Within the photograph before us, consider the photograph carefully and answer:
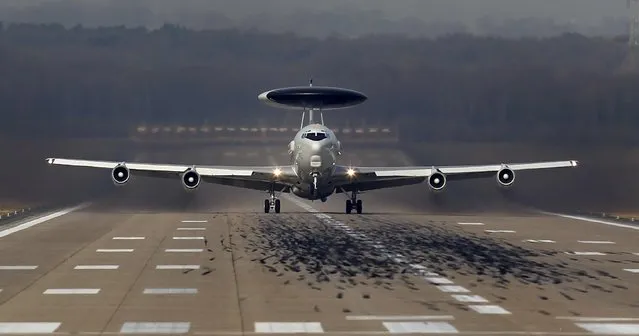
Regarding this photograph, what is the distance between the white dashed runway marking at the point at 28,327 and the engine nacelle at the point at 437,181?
5531cm

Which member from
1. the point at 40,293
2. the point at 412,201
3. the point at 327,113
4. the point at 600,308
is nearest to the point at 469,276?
the point at 600,308

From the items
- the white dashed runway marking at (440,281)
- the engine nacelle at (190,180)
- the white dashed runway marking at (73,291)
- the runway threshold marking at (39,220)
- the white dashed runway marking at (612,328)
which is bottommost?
the white dashed runway marking at (612,328)

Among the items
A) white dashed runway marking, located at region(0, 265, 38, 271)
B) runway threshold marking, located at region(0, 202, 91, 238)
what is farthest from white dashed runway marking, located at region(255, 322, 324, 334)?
runway threshold marking, located at region(0, 202, 91, 238)

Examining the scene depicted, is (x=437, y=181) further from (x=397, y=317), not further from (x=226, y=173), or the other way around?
(x=397, y=317)

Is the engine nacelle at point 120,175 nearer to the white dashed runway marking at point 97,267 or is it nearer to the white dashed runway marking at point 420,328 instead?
the white dashed runway marking at point 97,267

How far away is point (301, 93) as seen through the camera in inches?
3661

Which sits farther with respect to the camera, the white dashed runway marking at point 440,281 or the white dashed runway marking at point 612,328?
the white dashed runway marking at point 440,281

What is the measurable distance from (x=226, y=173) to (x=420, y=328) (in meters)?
56.1

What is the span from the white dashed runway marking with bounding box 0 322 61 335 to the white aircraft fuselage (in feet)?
163

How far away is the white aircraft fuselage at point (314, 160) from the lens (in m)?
76.8

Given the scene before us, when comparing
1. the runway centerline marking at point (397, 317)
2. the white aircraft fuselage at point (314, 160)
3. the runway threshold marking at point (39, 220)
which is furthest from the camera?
the white aircraft fuselage at point (314, 160)

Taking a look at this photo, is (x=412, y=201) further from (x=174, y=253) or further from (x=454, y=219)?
(x=174, y=253)

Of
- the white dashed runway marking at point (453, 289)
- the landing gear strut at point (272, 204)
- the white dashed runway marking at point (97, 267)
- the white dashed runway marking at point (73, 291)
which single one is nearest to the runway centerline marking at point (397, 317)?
the white dashed runway marking at point (453, 289)

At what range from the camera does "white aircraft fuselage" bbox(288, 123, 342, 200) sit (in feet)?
252
